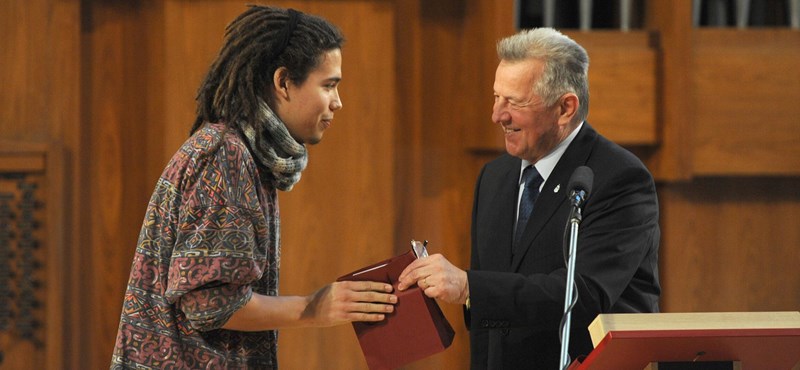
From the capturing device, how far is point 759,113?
480 cm

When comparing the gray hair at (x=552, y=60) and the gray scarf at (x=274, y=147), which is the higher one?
the gray hair at (x=552, y=60)

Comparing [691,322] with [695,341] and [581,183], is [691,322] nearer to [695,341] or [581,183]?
[695,341]

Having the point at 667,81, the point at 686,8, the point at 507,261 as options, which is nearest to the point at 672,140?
the point at 667,81

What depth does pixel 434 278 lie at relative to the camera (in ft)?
7.72

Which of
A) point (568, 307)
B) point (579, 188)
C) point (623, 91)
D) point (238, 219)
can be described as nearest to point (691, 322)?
point (568, 307)

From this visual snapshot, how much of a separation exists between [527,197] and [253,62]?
957mm

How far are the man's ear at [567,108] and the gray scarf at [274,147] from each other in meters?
0.86

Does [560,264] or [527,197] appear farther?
[527,197]

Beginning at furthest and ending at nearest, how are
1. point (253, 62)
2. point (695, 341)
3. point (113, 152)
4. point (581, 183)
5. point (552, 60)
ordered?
point (113, 152) < point (552, 60) < point (253, 62) < point (581, 183) < point (695, 341)

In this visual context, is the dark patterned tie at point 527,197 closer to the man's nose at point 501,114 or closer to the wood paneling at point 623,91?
the man's nose at point 501,114

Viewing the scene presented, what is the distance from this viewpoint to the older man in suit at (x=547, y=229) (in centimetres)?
254

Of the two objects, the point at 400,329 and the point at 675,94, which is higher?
the point at 675,94

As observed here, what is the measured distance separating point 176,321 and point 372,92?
8.36 feet

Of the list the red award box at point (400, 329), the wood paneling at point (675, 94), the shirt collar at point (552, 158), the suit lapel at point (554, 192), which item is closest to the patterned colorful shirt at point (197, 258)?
the red award box at point (400, 329)
